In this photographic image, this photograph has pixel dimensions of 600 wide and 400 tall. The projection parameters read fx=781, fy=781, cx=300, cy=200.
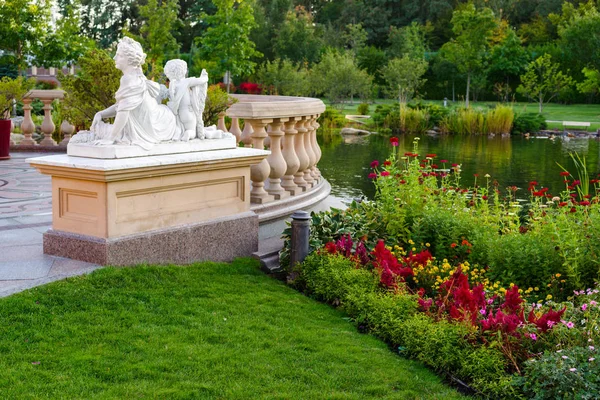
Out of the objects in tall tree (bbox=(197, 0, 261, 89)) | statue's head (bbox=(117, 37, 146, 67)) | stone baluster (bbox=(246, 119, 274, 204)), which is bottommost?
→ stone baluster (bbox=(246, 119, 274, 204))

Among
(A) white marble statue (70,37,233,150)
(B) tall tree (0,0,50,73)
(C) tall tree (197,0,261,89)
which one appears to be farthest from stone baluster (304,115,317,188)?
(C) tall tree (197,0,261,89)

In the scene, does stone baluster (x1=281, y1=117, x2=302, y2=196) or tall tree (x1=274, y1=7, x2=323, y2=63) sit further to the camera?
tall tree (x1=274, y1=7, x2=323, y2=63)

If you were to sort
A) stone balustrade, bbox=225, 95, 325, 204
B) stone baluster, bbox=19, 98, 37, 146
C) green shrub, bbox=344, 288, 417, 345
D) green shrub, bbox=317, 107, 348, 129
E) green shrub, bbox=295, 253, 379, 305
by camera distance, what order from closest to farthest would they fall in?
1. green shrub, bbox=344, 288, 417, 345
2. green shrub, bbox=295, 253, 379, 305
3. stone balustrade, bbox=225, 95, 325, 204
4. stone baluster, bbox=19, 98, 37, 146
5. green shrub, bbox=317, 107, 348, 129

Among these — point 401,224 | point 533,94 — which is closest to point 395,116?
point 533,94

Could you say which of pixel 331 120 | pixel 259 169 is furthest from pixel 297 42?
pixel 259 169

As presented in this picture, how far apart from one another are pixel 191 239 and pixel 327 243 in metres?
1.31

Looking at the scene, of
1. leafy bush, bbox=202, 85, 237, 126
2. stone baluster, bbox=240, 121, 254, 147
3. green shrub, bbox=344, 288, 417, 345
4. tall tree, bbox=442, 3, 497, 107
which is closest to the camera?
green shrub, bbox=344, 288, 417, 345

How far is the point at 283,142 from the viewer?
9.69 metres

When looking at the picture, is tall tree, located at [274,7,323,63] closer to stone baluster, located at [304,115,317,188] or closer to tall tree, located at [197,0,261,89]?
tall tree, located at [197,0,261,89]

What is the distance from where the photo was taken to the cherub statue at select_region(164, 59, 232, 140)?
7637mm

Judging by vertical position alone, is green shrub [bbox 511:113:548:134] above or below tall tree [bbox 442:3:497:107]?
below

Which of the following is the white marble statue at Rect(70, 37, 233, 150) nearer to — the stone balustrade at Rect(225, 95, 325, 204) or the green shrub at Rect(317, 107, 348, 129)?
the stone balustrade at Rect(225, 95, 325, 204)

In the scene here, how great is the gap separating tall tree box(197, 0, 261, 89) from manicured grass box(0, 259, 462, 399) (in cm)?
2842

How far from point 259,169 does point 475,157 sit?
50.6 ft
